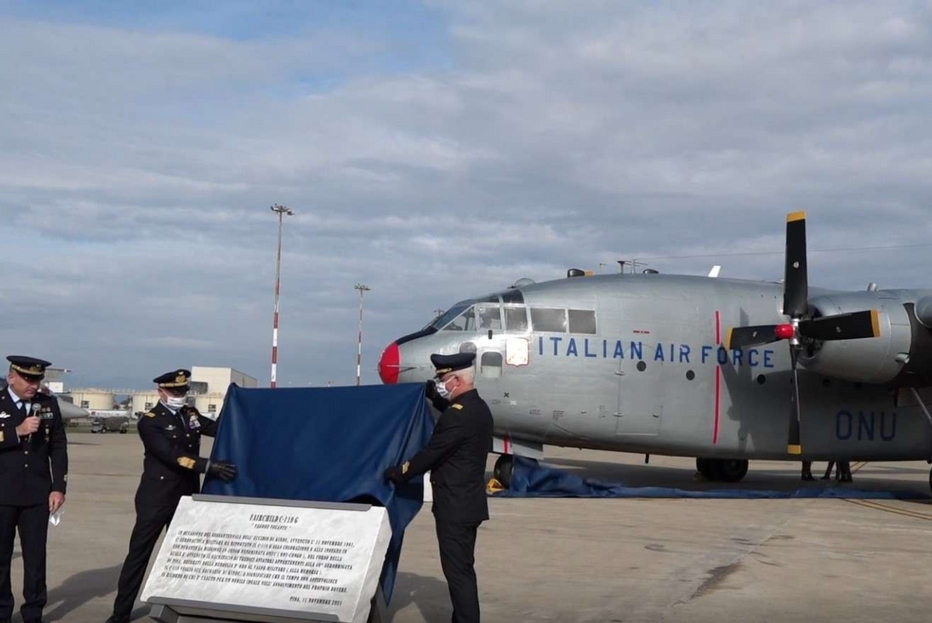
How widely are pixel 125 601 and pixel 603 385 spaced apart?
11.9 m

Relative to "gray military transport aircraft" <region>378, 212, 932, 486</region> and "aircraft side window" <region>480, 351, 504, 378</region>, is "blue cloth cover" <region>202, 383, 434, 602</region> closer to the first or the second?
"gray military transport aircraft" <region>378, 212, 932, 486</region>

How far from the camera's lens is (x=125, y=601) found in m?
7.33

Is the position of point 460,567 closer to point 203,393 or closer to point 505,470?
point 505,470

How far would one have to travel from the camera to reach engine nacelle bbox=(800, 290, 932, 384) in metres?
17.7

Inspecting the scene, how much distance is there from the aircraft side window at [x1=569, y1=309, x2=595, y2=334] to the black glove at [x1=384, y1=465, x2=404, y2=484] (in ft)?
36.9

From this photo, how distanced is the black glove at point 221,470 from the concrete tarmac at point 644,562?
1.48 metres

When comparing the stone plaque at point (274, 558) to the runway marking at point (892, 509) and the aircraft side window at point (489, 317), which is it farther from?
the runway marking at point (892, 509)

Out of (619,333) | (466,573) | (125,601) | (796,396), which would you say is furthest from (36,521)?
(796,396)

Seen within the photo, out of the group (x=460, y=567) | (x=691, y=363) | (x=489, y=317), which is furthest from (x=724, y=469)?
(x=460, y=567)

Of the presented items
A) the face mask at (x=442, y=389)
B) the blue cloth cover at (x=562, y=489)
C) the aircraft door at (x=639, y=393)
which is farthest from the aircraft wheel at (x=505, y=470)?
the face mask at (x=442, y=389)

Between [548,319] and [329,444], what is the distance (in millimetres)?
10917

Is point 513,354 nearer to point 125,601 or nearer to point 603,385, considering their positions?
point 603,385

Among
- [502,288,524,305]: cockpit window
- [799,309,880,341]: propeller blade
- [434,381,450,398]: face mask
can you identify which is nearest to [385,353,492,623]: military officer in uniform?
[434,381,450,398]: face mask

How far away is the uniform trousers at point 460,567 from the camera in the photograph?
687cm
